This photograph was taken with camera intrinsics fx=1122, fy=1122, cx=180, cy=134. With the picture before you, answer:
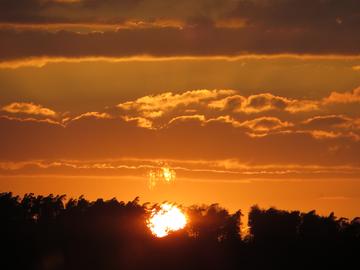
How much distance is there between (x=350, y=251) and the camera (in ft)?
527

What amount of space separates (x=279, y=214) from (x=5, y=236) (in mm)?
47859

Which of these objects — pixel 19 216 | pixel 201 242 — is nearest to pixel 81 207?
pixel 19 216

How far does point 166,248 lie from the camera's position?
16450 cm

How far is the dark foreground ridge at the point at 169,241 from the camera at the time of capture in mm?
156875

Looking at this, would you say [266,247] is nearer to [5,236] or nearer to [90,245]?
[90,245]

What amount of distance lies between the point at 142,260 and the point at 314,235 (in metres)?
27.7

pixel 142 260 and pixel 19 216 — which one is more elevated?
pixel 19 216

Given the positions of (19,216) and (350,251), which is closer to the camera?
(350,251)

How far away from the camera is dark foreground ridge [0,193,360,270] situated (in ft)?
515

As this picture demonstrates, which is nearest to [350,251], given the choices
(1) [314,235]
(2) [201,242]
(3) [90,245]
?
(1) [314,235]

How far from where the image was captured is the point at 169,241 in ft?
552

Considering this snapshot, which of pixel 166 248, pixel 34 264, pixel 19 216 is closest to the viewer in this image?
pixel 34 264

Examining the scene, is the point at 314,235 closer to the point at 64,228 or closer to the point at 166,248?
the point at 166,248

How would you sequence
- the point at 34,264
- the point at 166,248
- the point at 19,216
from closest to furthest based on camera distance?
the point at 34,264
the point at 166,248
the point at 19,216
